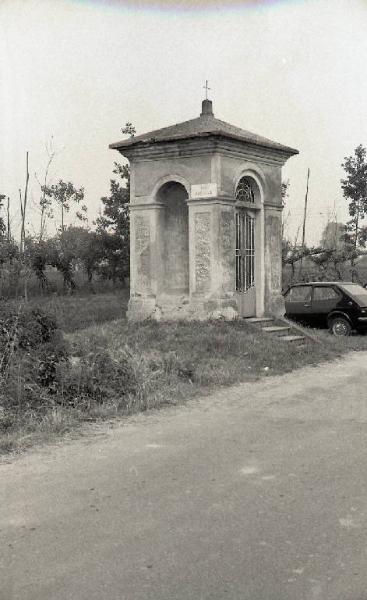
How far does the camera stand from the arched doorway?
617 inches

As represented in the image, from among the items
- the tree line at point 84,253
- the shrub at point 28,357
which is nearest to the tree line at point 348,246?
the tree line at point 84,253

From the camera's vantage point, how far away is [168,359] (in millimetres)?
10719

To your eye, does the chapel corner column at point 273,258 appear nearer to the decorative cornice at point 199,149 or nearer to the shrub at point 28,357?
the decorative cornice at point 199,149

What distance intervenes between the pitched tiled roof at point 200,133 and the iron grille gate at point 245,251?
1788mm

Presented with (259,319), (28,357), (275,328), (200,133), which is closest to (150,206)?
(200,133)

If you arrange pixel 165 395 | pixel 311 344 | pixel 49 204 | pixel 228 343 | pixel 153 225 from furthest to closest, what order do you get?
pixel 49 204
pixel 153 225
pixel 311 344
pixel 228 343
pixel 165 395

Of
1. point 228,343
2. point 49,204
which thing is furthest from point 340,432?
point 49,204

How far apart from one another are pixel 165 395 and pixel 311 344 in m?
6.28

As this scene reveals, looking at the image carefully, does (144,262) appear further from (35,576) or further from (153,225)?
(35,576)

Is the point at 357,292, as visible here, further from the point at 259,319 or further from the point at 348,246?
the point at 348,246

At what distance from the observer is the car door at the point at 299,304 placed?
58.0 feet

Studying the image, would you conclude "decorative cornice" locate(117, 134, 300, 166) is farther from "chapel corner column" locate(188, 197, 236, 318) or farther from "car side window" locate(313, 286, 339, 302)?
"car side window" locate(313, 286, 339, 302)

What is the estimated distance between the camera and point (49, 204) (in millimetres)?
39188

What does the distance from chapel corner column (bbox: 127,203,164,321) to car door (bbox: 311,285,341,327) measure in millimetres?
4464
